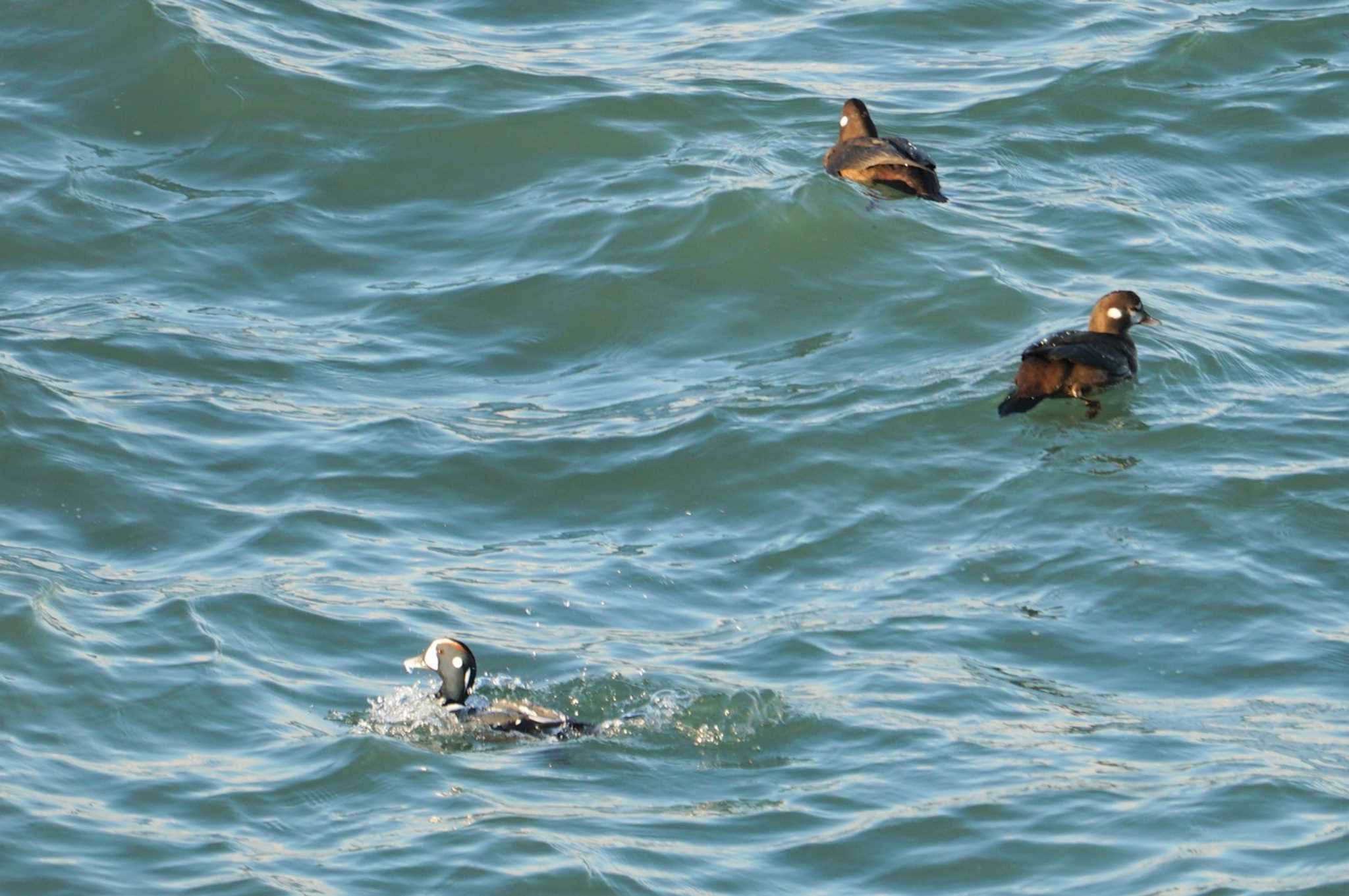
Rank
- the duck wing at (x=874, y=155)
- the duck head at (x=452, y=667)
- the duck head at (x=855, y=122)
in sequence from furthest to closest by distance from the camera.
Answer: the duck head at (x=855, y=122) → the duck wing at (x=874, y=155) → the duck head at (x=452, y=667)

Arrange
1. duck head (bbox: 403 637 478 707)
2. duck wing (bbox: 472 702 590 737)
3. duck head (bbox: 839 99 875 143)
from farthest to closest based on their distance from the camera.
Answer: duck head (bbox: 839 99 875 143) → duck head (bbox: 403 637 478 707) → duck wing (bbox: 472 702 590 737)

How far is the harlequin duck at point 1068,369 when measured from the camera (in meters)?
11.3

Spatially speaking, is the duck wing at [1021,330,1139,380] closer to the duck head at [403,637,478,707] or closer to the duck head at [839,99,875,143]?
the duck head at [839,99,875,143]

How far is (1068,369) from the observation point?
37.2 feet

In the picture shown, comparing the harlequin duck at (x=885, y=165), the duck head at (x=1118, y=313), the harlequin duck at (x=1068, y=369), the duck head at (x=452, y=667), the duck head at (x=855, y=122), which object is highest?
the duck head at (x=855, y=122)

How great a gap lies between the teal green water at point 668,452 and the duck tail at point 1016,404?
0.38 ft

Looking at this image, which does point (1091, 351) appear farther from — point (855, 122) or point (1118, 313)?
point (855, 122)

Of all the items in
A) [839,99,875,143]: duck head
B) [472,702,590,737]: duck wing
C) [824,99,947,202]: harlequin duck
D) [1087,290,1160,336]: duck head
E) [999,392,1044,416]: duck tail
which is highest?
[839,99,875,143]: duck head

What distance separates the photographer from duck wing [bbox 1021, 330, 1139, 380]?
1127 centimetres

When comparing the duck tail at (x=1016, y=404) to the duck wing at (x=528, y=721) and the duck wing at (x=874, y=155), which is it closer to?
the duck wing at (x=874, y=155)

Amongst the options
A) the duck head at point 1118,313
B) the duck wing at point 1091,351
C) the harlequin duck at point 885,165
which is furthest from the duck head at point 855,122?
the duck wing at point 1091,351

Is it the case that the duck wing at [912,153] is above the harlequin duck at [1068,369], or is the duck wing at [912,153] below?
above

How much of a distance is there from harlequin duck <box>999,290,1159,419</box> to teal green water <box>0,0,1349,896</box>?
0.55ft

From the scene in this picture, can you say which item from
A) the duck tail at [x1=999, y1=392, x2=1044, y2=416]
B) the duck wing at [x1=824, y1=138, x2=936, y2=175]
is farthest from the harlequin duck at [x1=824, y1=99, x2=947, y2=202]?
the duck tail at [x1=999, y1=392, x2=1044, y2=416]
